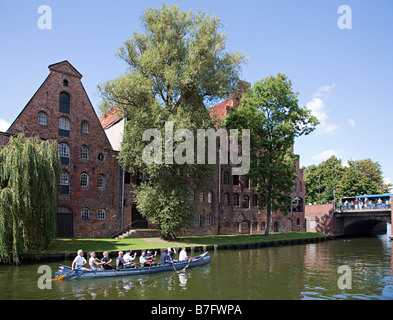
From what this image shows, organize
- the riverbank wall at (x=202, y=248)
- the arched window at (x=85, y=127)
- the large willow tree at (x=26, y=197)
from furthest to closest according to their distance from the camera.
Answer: the arched window at (x=85, y=127)
the riverbank wall at (x=202, y=248)
the large willow tree at (x=26, y=197)

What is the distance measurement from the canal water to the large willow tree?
1645 millimetres

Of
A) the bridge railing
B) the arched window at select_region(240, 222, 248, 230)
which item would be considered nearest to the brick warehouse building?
the arched window at select_region(240, 222, 248, 230)

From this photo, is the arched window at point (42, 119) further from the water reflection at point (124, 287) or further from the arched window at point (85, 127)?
the water reflection at point (124, 287)

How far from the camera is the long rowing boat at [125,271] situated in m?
17.5

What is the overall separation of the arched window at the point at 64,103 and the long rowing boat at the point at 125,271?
63.4ft

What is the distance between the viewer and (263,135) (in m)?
41.5

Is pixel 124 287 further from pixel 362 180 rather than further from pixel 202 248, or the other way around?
pixel 362 180

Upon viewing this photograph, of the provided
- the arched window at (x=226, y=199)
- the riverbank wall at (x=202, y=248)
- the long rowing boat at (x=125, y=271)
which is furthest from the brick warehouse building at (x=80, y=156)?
the long rowing boat at (x=125, y=271)

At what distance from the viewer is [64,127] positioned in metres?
33.0

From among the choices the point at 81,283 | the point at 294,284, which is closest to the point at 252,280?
the point at 294,284

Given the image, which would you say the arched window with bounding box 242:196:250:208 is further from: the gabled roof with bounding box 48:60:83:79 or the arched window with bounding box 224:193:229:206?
the gabled roof with bounding box 48:60:83:79

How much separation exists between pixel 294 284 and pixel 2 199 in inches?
666

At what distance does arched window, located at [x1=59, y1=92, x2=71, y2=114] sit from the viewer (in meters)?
33.0

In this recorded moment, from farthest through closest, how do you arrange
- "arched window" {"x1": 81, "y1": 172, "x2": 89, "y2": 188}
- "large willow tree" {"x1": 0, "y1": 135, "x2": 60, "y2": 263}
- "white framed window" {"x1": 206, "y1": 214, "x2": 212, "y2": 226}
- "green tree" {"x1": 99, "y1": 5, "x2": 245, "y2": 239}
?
"white framed window" {"x1": 206, "y1": 214, "x2": 212, "y2": 226} < "arched window" {"x1": 81, "y1": 172, "x2": 89, "y2": 188} < "green tree" {"x1": 99, "y1": 5, "x2": 245, "y2": 239} < "large willow tree" {"x1": 0, "y1": 135, "x2": 60, "y2": 263}
